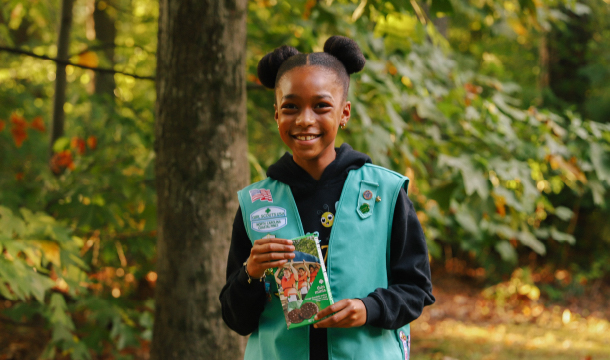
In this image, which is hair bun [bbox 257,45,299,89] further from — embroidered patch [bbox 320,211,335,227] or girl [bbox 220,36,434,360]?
embroidered patch [bbox 320,211,335,227]

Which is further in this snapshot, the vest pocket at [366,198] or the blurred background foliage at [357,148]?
the blurred background foliage at [357,148]

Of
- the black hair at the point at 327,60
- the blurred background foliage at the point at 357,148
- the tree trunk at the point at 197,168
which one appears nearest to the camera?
the black hair at the point at 327,60

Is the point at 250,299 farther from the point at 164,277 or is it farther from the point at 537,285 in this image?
the point at 537,285

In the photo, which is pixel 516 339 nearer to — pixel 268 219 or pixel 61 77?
pixel 268 219

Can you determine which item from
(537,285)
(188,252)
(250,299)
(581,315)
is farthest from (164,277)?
(537,285)

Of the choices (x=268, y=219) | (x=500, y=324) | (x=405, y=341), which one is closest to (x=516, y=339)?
(x=500, y=324)

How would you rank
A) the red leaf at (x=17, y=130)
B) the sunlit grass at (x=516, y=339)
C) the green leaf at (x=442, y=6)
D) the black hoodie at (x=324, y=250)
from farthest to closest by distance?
1. the sunlit grass at (x=516, y=339)
2. the red leaf at (x=17, y=130)
3. the green leaf at (x=442, y=6)
4. the black hoodie at (x=324, y=250)

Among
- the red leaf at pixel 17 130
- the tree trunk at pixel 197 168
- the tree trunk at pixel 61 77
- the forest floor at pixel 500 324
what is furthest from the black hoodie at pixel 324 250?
the tree trunk at pixel 61 77

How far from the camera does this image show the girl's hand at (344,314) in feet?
4.64

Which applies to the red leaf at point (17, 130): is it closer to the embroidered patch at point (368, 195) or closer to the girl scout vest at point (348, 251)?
the girl scout vest at point (348, 251)

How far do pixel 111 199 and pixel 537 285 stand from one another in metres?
7.52

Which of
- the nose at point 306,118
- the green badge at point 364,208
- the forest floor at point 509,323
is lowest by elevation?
the forest floor at point 509,323

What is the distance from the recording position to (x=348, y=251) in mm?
1560

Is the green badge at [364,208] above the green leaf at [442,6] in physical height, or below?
below
